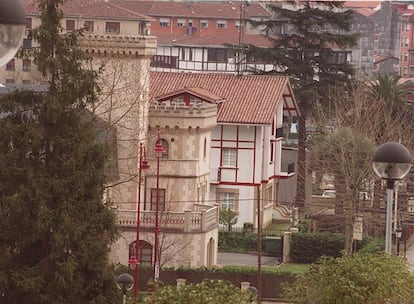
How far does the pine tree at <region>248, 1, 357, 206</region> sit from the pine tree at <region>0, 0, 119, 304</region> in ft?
146

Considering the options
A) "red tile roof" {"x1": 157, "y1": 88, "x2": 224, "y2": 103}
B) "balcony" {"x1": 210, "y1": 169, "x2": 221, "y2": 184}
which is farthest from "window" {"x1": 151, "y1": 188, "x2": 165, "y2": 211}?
"balcony" {"x1": 210, "y1": 169, "x2": 221, "y2": 184}

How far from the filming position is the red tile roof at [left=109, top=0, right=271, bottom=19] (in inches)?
5999

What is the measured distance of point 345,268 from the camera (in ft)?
57.1

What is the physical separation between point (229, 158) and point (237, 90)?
320 centimetres

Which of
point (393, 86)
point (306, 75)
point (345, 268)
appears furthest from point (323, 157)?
point (345, 268)

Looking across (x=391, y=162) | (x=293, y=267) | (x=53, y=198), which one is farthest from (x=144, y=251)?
(x=391, y=162)

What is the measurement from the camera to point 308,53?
248ft

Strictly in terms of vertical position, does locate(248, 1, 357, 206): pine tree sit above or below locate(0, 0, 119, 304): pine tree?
above

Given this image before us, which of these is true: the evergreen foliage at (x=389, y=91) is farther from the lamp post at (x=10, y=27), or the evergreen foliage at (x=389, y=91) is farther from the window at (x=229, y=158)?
the lamp post at (x=10, y=27)

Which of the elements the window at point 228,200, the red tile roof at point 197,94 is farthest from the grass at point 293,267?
the red tile roof at point 197,94

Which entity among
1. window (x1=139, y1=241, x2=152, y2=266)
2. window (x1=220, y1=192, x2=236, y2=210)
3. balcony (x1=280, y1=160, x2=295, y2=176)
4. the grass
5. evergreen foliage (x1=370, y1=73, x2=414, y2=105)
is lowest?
the grass

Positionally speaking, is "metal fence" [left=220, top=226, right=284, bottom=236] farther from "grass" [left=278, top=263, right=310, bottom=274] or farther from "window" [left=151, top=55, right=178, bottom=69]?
"window" [left=151, top=55, right=178, bottom=69]

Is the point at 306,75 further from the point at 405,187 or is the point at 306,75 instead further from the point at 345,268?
the point at 345,268

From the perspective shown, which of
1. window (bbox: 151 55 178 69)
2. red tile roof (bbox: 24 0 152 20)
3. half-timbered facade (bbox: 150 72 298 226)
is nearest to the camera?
half-timbered facade (bbox: 150 72 298 226)
